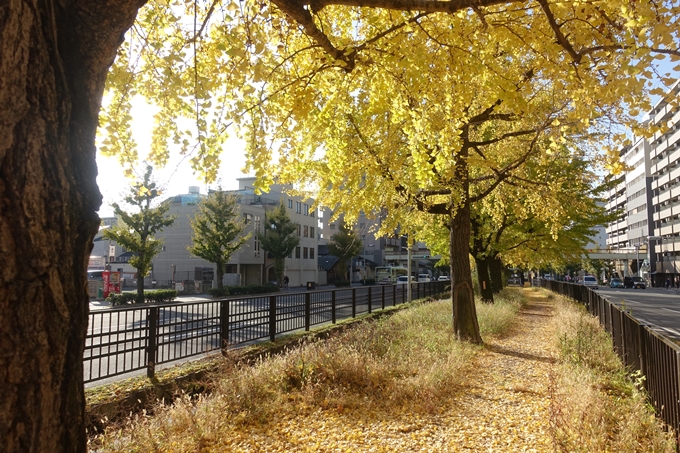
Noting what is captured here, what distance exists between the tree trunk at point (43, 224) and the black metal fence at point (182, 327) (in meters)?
4.82

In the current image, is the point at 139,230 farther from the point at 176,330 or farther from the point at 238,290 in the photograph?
the point at 176,330

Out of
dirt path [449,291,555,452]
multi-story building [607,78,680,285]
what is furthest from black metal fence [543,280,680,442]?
multi-story building [607,78,680,285]

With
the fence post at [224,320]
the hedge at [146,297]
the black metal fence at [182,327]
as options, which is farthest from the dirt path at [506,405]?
the hedge at [146,297]

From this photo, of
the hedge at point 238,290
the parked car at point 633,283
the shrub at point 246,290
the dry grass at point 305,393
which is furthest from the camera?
the parked car at point 633,283

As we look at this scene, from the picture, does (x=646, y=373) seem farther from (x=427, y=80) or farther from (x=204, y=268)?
(x=204, y=268)

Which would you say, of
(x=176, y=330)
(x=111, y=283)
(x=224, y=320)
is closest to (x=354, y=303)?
(x=224, y=320)

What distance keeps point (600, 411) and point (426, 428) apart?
1770 mm

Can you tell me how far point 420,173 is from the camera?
24.7 feet

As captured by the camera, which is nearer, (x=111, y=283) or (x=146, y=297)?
(x=146, y=297)

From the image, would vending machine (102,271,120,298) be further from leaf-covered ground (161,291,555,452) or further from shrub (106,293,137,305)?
leaf-covered ground (161,291,555,452)

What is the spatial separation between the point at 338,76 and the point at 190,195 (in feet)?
196

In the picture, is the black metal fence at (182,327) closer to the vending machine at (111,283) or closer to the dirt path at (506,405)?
the dirt path at (506,405)

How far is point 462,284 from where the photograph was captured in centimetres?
1113

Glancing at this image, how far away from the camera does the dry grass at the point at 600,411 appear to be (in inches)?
163
